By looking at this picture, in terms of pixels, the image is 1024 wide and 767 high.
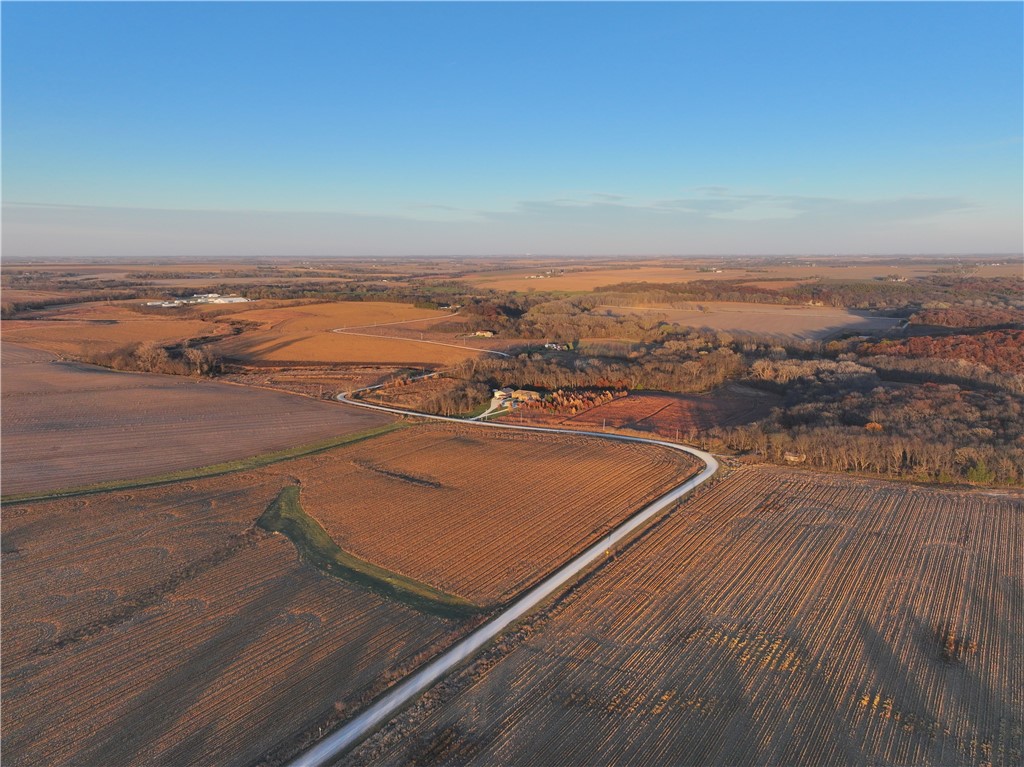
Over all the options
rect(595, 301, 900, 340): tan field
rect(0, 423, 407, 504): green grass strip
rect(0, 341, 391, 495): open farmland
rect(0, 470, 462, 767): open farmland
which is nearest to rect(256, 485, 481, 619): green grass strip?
rect(0, 470, 462, 767): open farmland

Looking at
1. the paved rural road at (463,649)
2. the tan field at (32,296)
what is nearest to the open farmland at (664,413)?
Answer: the paved rural road at (463,649)

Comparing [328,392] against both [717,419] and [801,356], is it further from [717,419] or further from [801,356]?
[801,356]

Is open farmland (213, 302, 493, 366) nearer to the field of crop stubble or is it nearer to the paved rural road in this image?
the field of crop stubble

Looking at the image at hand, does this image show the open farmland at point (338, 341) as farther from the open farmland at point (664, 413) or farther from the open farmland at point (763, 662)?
the open farmland at point (763, 662)

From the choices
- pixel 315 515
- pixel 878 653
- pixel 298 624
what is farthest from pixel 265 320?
pixel 878 653

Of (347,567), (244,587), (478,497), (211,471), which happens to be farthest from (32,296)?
(347,567)

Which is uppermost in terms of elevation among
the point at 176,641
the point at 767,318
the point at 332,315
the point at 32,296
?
the point at 32,296

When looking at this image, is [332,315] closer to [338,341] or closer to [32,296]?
[338,341]
